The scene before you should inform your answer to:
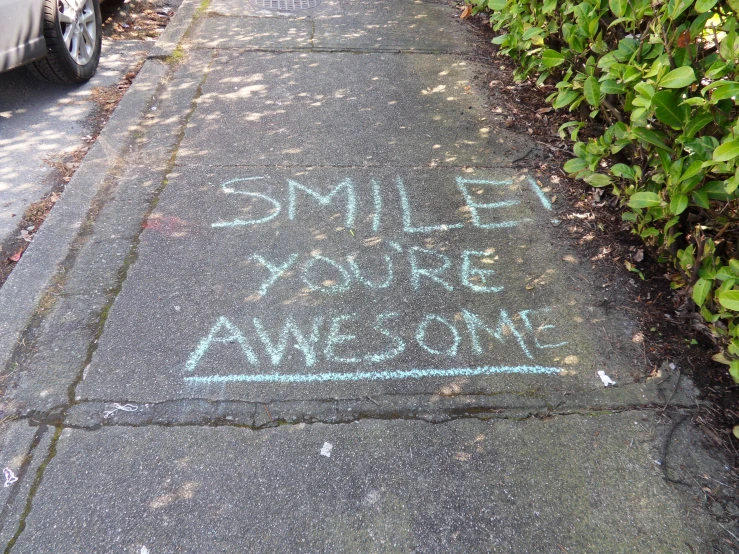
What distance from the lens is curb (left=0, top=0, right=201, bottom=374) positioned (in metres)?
2.67

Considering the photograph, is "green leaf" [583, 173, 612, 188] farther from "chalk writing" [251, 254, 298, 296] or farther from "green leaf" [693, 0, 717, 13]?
"chalk writing" [251, 254, 298, 296]

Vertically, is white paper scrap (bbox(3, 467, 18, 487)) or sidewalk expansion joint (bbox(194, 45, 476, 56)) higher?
sidewalk expansion joint (bbox(194, 45, 476, 56))

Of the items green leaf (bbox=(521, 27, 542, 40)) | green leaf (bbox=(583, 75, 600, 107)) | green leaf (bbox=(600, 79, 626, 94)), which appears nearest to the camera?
green leaf (bbox=(600, 79, 626, 94))

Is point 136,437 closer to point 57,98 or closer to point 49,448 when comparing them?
point 49,448

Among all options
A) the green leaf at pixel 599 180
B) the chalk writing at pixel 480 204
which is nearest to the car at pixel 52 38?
the chalk writing at pixel 480 204

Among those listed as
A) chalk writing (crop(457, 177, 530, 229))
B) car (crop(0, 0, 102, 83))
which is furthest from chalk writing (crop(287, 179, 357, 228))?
car (crop(0, 0, 102, 83))

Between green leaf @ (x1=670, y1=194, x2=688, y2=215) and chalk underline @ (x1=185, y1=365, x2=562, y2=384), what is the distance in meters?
0.96

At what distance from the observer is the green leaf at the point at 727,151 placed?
2068 mm

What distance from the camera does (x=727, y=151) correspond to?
2.10 m

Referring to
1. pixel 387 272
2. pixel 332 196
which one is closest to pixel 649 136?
pixel 387 272

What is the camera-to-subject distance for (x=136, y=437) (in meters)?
2.21

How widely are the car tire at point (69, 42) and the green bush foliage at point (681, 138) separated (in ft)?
12.9

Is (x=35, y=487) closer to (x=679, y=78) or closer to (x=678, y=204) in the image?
(x=678, y=204)

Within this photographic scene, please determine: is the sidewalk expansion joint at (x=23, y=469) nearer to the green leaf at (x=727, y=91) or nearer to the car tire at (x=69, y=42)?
the green leaf at (x=727, y=91)
